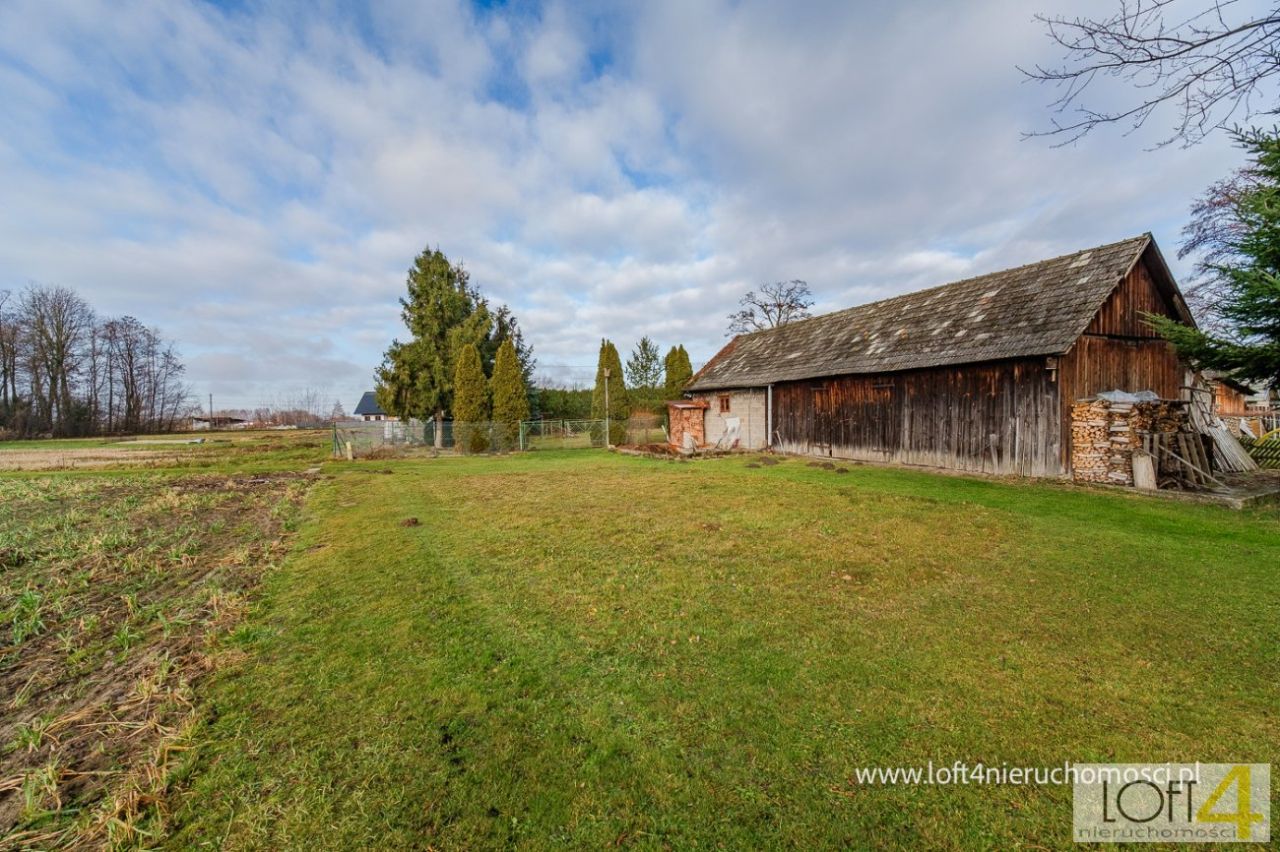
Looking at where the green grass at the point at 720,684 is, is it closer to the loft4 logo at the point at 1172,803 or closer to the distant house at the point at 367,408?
the loft4 logo at the point at 1172,803

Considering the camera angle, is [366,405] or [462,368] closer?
[462,368]

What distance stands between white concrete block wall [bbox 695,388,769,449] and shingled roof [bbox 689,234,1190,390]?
1.85 ft

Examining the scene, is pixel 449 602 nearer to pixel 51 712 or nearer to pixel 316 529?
pixel 51 712

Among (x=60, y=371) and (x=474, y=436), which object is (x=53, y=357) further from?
(x=474, y=436)

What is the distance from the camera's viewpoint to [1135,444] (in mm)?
9500

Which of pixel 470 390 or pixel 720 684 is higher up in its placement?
pixel 470 390

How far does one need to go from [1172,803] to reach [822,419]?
49.7 feet

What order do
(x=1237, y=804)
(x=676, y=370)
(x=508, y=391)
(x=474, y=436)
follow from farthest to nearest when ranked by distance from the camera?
1. (x=676, y=370)
2. (x=508, y=391)
3. (x=474, y=436)
4. (x=1237, y=804)

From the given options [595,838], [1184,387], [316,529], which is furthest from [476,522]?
[1184,387]

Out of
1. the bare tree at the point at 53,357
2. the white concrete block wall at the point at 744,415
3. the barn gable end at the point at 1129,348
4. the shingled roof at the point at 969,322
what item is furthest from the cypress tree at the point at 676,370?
the bare tree at the point at 53,357

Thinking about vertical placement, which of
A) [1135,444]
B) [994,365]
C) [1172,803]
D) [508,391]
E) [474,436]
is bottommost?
[1172,803]

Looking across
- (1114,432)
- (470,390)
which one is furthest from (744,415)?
(470,390)

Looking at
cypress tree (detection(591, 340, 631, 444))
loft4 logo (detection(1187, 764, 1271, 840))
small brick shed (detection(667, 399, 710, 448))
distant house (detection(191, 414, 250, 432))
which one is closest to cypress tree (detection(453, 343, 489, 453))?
cypress tree (detection(591, 340, 631, 444))

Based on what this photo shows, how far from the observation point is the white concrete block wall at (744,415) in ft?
63.4
